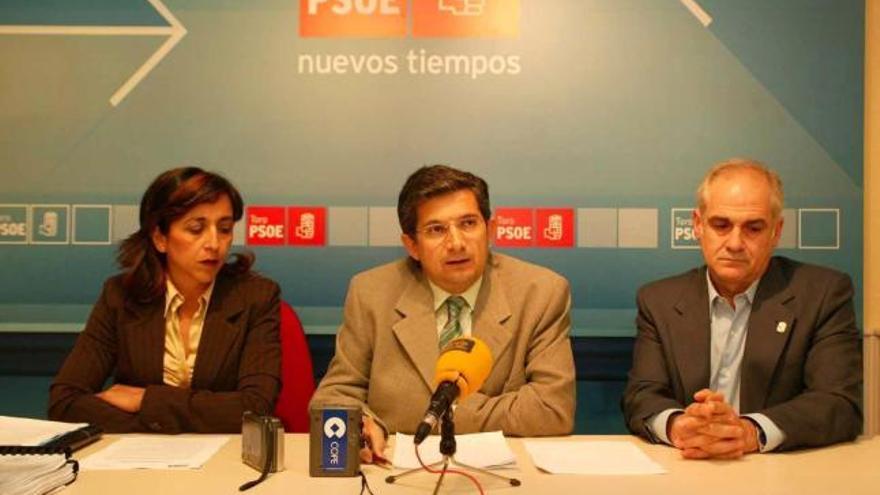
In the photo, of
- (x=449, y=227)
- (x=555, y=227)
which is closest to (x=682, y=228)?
(x=555, y=227)

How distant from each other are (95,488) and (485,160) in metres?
2.20

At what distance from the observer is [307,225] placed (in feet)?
12.1

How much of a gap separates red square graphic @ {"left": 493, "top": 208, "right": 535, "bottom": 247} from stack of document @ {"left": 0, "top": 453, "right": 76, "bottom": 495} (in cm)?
210

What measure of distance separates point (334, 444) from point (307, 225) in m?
1.75

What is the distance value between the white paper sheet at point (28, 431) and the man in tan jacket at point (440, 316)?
770 millimetres

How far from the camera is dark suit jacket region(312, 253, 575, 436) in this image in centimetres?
274

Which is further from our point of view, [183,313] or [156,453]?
[183,313]

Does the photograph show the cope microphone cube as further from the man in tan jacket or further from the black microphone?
the man in tan jacket

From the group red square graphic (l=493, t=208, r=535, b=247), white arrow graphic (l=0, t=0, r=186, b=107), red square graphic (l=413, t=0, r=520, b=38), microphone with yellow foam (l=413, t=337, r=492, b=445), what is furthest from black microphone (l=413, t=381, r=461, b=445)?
white arrow graphic (l=0, t=0, r=186, b=107)

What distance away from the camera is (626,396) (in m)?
2.75

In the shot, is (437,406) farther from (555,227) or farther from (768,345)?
(555,227)

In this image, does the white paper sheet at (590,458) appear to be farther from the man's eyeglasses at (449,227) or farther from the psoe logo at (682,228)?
the psoe logo at (682,228)

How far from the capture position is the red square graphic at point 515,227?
3.67 m

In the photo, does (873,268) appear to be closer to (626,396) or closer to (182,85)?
(626,396)
